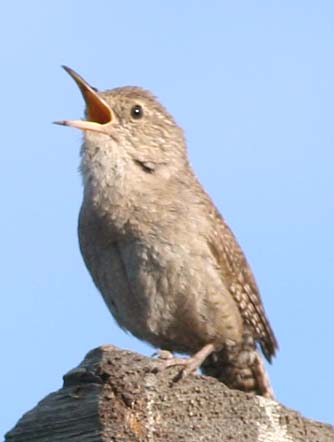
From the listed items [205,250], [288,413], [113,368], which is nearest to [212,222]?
[205,250]

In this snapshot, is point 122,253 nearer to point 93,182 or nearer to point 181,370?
point 93,182

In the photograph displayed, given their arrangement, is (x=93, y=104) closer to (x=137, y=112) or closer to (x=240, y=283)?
(x=137, y=112)

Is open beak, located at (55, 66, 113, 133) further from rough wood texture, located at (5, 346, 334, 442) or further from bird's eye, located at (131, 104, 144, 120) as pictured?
rough wood texture, located at (5, 346, 334, 442)

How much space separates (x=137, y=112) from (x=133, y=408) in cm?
380

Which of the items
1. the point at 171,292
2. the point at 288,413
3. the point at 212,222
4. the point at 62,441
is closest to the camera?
the point at 62,441

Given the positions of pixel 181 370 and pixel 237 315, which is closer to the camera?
pixel 181 370

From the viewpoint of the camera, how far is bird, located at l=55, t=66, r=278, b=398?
6164 mm

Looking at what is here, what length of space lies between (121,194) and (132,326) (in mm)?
707

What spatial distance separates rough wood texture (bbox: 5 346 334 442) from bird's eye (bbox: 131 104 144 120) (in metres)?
3.32

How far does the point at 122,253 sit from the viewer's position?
6.20 m

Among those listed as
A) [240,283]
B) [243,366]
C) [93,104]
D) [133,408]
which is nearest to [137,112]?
[93,104]

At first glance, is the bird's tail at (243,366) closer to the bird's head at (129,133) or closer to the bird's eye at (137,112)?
the bird's head at (129,133)

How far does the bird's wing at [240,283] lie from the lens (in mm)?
6602

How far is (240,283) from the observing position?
6.77m
